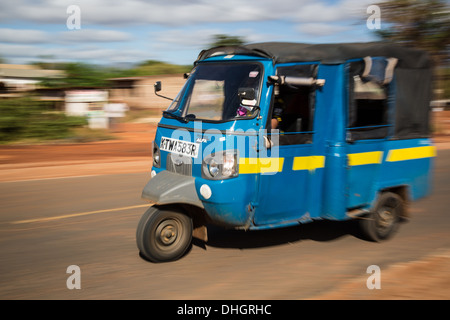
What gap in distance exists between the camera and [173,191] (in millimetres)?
5020

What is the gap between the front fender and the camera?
16.3 ft

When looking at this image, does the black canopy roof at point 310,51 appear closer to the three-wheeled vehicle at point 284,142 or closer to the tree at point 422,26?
the three-wheeled vehicle at point 284,142

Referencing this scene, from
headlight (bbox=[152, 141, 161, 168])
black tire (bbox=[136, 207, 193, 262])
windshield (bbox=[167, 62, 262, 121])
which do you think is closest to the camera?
black tire (bbox=[136, 207, 193, 262])

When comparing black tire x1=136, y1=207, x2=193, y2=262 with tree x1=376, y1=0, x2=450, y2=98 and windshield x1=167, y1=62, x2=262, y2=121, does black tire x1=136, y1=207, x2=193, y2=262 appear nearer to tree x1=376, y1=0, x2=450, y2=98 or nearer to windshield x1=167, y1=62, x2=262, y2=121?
windshield x1=167, y1=62, x2=262, y2=121

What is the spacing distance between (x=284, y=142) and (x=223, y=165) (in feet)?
2.62

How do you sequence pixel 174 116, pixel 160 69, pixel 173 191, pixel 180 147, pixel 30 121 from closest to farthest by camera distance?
pixel 173 191, pixel 180 147, pixel 174 116, pixel 30 121, pixel 160 69

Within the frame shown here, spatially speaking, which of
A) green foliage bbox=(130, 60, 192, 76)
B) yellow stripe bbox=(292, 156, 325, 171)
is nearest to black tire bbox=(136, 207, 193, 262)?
yellow stripe bbox=(292, 156, 325, 171)

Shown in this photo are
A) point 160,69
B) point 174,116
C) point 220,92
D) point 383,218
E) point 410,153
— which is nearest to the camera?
point 220,92

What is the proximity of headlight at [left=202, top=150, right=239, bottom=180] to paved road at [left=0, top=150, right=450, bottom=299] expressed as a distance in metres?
1.01

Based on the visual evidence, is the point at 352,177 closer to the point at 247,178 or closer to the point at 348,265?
the point at 348,265

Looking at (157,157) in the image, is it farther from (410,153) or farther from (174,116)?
(410,153)

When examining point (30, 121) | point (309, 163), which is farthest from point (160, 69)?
point (309, 163)

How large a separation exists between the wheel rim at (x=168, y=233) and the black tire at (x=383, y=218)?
2.42m

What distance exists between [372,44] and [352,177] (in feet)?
5.45
